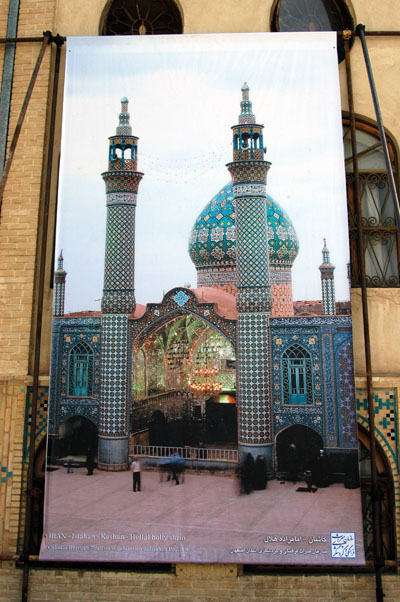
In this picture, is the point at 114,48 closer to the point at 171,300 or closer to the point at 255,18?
the point at 255,18

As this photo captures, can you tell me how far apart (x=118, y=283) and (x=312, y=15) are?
153 inches

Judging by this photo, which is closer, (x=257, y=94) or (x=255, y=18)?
(x=257, y=94)

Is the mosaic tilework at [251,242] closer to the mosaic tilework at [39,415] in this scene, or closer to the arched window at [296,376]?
the arched window at [296,376]

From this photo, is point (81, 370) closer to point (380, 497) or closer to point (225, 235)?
point (225, 235)

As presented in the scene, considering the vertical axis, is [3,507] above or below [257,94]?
below

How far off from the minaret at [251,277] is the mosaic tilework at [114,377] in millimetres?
1158

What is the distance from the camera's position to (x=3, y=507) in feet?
16.5

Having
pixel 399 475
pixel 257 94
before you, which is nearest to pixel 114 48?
pixel 257 94

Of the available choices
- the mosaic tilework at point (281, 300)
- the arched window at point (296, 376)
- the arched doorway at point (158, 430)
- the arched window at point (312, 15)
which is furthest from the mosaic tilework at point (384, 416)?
the arched window at point (312, 15)

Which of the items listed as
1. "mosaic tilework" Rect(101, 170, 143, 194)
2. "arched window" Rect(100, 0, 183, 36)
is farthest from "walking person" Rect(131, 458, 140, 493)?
"arched window" Rect(100, 0, 183, 36)

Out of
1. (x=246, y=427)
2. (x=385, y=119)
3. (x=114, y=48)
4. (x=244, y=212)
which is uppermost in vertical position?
(x=114, y=48)

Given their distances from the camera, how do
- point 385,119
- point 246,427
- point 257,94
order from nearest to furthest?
point 246,427
point 257,94
point 385,119

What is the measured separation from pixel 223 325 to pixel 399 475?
229cm

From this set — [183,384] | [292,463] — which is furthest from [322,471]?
[183,384]
